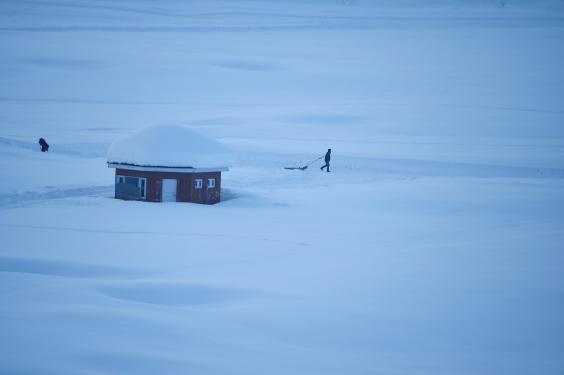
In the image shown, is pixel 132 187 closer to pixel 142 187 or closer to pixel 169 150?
pixel 142 187

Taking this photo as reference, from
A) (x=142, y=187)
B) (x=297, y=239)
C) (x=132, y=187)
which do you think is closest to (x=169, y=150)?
(x=142, y=187)

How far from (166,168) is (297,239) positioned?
7.41 metres

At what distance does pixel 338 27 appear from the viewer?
137m

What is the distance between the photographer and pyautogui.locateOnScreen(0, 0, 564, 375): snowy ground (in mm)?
12008

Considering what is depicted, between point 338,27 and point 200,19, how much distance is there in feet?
92.4

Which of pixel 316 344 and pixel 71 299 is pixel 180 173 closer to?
pixel 71 299

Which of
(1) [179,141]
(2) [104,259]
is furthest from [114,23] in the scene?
(2) [104,259]

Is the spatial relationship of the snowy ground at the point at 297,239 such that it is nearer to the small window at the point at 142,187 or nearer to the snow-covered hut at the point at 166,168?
the snow-covered hut at the point at 166,168

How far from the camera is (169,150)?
26672mm

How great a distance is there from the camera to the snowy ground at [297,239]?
12.0 metres

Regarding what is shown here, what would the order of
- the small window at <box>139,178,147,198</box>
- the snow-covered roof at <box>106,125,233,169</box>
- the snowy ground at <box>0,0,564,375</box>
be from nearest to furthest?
the snowy ground at <box>0,0,564,375</box>, the snow-covered roof at <box>106,125,233,169</box>, the small window at <box>139,178,147,198</box>

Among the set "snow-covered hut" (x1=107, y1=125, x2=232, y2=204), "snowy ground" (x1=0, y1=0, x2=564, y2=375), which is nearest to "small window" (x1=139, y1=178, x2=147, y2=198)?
"snow-covered hut" (x1=107, y1=125, x2=232, y2=204)

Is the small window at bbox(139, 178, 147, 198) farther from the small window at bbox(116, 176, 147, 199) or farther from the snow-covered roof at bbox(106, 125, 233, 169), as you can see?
the snow-covered roof at bbox(106, 125, 233, 169)

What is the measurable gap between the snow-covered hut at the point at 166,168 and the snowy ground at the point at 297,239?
937 mm
